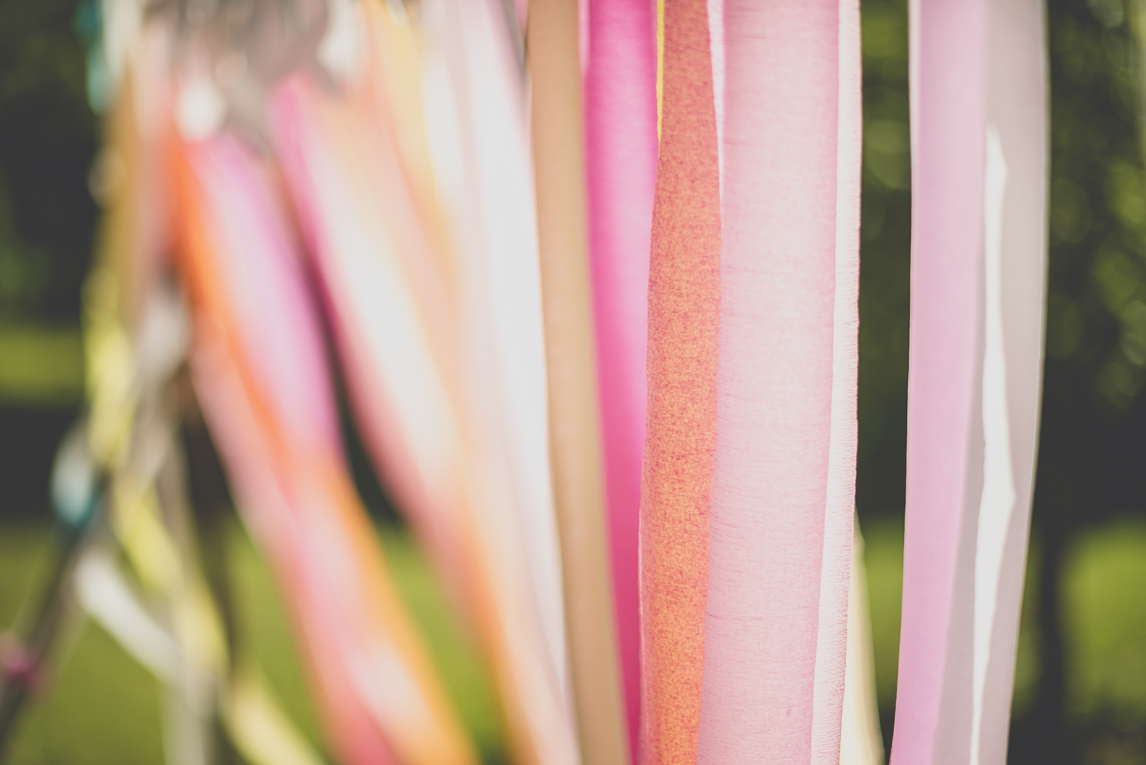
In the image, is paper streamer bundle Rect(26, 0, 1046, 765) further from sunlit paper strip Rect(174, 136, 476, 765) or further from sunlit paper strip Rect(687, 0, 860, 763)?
sunlit paper strip Rect(174, 136, 476, 765)

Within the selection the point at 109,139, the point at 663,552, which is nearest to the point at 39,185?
the point at 109,139

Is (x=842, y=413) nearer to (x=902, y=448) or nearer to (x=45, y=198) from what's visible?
(x=902, y=448)

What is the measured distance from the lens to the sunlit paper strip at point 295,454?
0.92m

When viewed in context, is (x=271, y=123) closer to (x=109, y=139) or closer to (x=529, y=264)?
(x=109, y=139)

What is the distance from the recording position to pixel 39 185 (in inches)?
122

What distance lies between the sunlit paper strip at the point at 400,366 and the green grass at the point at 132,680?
52cm

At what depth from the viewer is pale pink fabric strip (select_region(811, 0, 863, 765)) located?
408mm

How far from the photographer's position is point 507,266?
A: 1.78ft

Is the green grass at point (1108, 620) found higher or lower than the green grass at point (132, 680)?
lower

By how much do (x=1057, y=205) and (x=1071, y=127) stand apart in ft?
0.38

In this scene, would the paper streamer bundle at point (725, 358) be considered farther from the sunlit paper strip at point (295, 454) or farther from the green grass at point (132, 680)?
the green grass at point (132, 680)

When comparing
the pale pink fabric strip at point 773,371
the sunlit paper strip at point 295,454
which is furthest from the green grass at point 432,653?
the pale pink fabric strip at point 773,371

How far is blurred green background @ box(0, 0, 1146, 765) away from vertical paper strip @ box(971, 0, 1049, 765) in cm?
32

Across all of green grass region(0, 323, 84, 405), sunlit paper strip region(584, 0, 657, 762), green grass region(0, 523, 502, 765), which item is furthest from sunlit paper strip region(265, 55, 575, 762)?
green grass region(0, 323, 84, 405)
